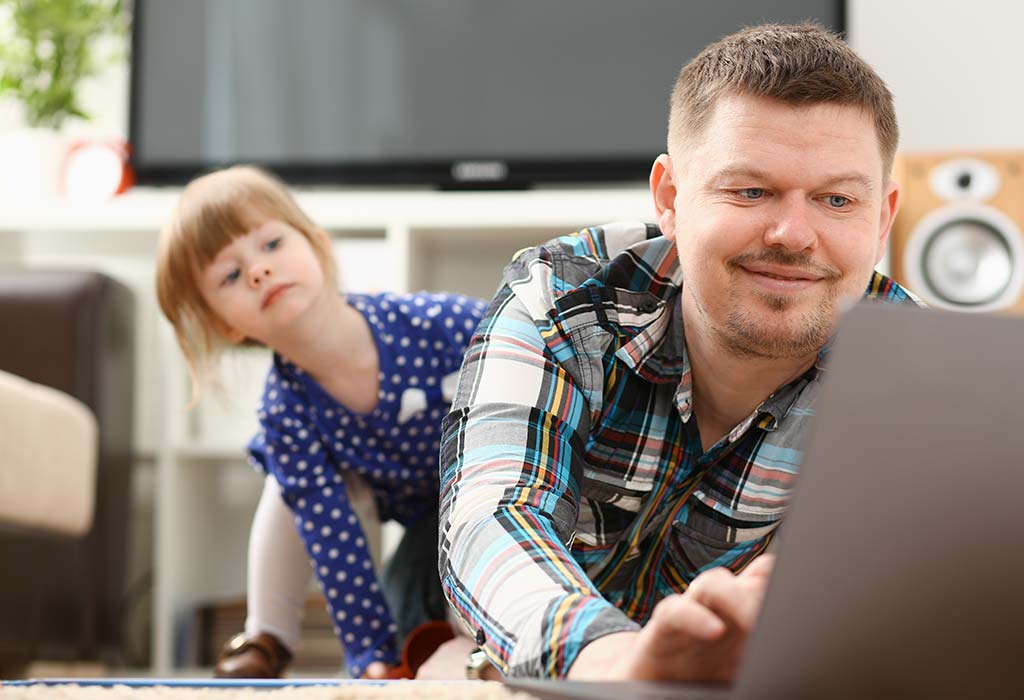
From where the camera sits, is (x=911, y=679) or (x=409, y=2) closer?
(x=911, y=679)

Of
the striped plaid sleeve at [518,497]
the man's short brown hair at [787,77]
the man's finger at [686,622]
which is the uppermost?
the man's short brown hair at [787,77]

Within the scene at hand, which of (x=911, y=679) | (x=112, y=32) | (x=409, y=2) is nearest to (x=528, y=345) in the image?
(x=911, y=679)

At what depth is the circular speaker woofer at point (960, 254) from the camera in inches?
86.4

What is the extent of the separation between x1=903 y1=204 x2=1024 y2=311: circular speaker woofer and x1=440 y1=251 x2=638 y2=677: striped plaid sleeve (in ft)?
4.74

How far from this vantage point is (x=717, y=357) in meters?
0.96

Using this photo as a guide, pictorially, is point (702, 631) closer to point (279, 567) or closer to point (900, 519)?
point (900, 519)

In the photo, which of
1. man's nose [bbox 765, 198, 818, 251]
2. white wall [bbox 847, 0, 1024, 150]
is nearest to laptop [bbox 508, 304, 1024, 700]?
man's nose [bbox 765, 198, 818, 251]

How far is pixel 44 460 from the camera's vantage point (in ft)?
5.74

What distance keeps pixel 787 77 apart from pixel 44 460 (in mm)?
1348

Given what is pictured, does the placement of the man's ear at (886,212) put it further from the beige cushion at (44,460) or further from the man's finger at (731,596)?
the beige cushion at (44,460)

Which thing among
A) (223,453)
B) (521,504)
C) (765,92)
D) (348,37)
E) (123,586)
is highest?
(348,37)

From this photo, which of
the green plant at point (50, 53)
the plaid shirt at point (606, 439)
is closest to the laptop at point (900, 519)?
the plaid shirt at point (606, 439)

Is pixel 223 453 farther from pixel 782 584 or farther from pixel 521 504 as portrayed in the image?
pixel 782 584

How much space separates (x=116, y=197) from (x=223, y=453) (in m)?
0.62
